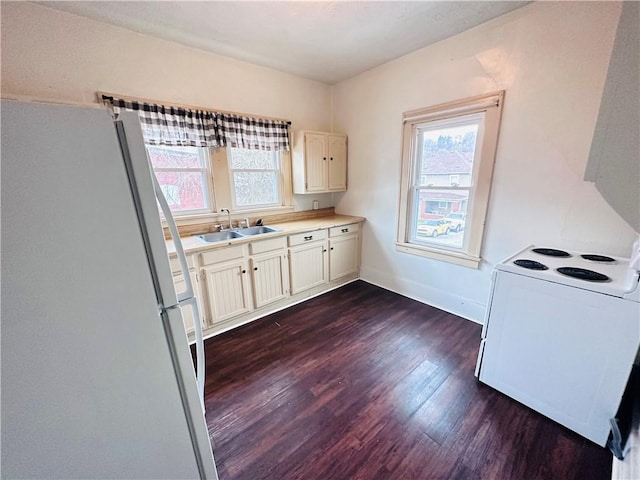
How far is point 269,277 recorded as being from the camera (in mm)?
2768

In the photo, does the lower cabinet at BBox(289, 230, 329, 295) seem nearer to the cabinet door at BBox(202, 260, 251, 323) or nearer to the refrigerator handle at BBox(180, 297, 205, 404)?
the cabinet door at BBox(202, 260, 251, 323)

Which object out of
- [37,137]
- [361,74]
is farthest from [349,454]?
[361,74]

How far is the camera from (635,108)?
1021 mm

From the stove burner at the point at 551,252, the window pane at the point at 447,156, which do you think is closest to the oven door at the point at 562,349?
the stove burner at the point at 551,252

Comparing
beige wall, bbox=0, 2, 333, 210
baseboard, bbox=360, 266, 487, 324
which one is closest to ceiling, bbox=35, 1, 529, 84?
beige wall, bbox=0, 2, 333, 210

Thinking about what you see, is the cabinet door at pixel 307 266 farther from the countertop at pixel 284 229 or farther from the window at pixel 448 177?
the window at pixel 448 177

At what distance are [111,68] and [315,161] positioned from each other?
2.07 m

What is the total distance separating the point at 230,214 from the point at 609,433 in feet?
10.9

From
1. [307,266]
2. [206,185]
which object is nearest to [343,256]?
[307,266]

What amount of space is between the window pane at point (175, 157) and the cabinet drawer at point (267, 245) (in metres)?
1.04

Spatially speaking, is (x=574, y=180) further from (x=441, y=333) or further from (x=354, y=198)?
(x=354, y=198)

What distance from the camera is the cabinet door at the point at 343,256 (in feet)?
10.9

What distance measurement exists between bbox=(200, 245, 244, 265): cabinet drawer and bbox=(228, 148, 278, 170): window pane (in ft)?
3.49

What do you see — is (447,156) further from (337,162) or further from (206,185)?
(206,185)
